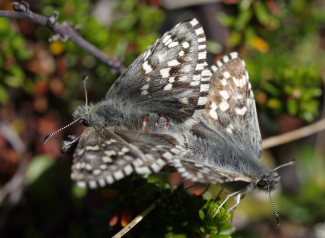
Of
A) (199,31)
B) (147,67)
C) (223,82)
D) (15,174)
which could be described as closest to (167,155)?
(147,67)

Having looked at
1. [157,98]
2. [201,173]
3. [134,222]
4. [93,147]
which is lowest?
[134,222]

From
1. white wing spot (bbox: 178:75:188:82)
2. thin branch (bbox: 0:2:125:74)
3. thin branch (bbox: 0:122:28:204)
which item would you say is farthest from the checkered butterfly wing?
thin branch (bbox: 0:122:28:204)

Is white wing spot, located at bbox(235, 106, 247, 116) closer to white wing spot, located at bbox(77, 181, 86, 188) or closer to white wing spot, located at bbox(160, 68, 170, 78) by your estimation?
white wing spot, located at bbox(160, 68, 170, 78)

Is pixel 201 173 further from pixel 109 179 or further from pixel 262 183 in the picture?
pixel 262 183

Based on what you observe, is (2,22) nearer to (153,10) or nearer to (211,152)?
(153,10)

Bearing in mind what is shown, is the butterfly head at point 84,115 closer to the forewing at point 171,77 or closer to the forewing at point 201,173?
the forewing at point 171,77

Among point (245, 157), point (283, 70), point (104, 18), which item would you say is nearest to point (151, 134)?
point (245, 157)

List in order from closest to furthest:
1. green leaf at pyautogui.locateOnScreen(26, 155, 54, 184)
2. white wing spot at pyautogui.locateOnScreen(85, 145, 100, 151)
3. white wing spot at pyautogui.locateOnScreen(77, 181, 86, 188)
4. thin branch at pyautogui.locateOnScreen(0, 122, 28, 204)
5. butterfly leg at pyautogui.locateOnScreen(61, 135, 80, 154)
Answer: white wing spot at pyautogui.locateOnScreen(77, 181, 86, 188), white wing spot at pyautogui.locateOnScreen(85, 145, 100, 151), butterfly leg at pyautogui.locateOnScreen(61, 135, 80, 154), thin branch at pyautogui.locateOnScreen(0, 122, 28, 204), green leaf at pyautogui.locateOnScreen(26, 155, 54, 184)
